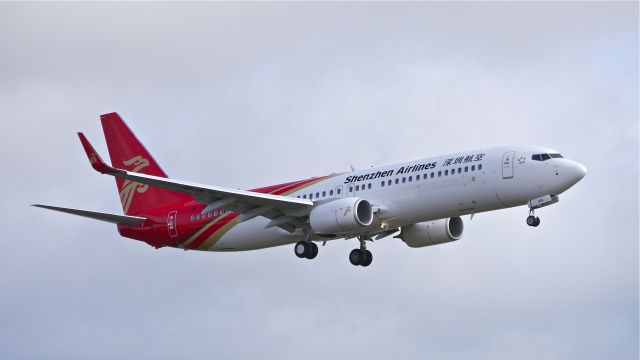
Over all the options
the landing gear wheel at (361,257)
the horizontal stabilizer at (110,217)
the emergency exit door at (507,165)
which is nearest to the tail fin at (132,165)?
the horizontal stabilizer at (110,217)

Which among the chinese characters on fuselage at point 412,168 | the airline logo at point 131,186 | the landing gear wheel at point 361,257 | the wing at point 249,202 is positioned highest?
the airline logo at point 131,186

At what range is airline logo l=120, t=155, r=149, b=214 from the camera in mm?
73125

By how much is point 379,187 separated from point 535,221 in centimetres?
804

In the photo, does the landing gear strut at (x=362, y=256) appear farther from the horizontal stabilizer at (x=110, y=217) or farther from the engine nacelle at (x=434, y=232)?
the horizontal stabilizer at (x=110, y=217)

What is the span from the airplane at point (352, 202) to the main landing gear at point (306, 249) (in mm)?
49

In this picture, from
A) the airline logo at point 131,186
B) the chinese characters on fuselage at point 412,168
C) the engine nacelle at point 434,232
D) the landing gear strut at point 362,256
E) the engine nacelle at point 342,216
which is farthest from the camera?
the airline logo at point 131,186

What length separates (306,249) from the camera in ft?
211

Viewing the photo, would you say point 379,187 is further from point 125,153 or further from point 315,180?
point 125,153

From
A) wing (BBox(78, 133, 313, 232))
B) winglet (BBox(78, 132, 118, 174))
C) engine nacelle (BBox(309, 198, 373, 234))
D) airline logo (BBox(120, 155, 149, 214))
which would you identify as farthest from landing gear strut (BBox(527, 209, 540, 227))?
airline logo (BBox(120, 155, 149, 214))

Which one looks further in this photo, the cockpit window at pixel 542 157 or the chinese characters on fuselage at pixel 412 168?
the chinese characters on fuselage at pixel 412 168

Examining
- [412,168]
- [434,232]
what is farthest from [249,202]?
[434,232]

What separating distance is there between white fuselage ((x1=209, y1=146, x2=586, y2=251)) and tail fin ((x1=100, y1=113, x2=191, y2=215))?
33.7ft

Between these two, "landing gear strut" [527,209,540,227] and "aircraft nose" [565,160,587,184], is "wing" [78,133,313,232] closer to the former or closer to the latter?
"landing gear strut" [527,209,540,227]

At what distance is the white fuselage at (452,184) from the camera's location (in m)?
58.7
